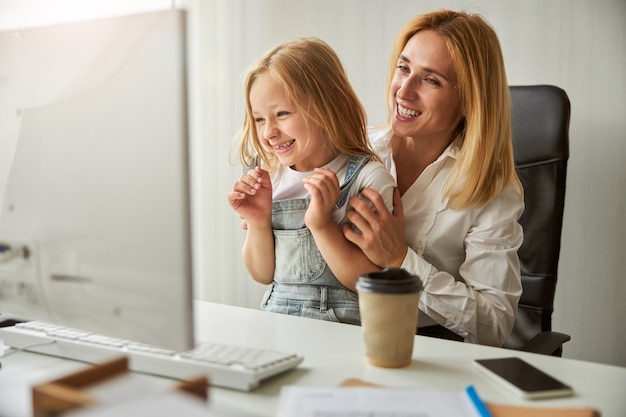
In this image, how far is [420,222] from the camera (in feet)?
4.76

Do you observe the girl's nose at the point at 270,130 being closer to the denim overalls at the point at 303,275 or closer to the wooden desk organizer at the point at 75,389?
the denim overalls at the point at 303,275

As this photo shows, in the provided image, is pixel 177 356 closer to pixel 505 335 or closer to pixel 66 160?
pixel 66 160

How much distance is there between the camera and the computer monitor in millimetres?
666

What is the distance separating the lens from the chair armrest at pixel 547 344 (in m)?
1.21

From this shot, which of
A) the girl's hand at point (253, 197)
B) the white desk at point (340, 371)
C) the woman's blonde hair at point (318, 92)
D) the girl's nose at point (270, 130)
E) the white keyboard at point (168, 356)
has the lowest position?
the white desk at point (340, 371)

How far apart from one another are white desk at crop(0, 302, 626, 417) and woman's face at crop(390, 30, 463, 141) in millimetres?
578

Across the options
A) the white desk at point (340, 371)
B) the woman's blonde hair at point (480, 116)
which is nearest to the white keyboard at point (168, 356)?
the white desk at point (340, 371)

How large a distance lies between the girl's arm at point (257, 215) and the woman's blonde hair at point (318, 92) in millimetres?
163

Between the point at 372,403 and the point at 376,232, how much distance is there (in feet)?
1.97

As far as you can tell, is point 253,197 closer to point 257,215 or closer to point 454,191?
point 257,215

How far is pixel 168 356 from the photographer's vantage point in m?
0.85

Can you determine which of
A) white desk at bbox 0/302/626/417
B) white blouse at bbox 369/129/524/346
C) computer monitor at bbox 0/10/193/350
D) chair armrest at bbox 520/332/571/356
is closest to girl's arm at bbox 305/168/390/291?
white blouse at bbox 369/129/524/346

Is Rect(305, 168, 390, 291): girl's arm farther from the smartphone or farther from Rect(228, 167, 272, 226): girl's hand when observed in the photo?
the smartphone

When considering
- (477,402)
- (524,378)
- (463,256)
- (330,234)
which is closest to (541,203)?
(463,256)
